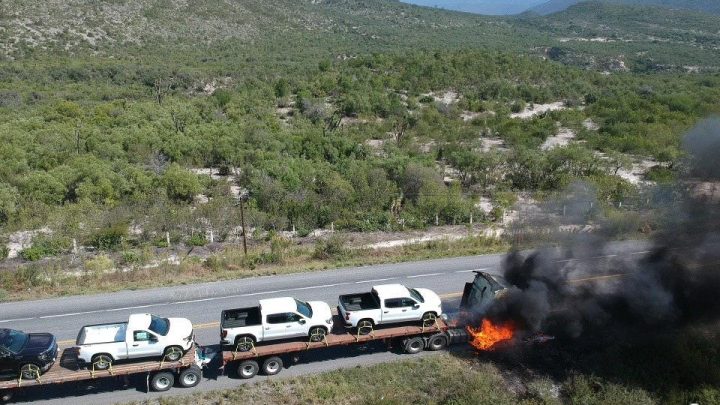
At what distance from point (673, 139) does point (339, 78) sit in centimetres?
3484

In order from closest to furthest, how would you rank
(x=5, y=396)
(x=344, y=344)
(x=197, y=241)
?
(x=5, y=396), (x=344, y=344), (x=197, y=241)

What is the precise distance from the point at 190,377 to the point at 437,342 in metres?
6.98

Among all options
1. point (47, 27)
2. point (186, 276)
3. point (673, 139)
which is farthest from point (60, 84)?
point (673, 139)

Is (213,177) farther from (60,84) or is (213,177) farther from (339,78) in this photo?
(60,84)

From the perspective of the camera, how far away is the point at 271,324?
15.6 metres

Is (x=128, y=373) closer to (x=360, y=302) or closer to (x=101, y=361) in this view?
(x=101, y=361)

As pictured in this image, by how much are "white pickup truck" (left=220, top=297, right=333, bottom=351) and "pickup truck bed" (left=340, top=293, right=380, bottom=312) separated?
31.2 inches

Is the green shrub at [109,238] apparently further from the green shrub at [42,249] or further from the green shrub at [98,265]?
the green shrub at [98,265]

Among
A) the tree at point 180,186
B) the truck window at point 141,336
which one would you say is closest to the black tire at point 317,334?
the truck window at point 141,336

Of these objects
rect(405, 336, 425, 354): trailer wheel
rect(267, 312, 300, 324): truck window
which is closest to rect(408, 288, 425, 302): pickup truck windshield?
rect(405, 336, 425, 354): trailer wheel

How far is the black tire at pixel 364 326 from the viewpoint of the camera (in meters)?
16.3

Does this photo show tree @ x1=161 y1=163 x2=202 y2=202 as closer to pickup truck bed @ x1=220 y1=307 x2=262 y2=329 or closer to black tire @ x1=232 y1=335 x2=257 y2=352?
pickup truck bed @ x1=220 y1=307 x2=262 y2=329

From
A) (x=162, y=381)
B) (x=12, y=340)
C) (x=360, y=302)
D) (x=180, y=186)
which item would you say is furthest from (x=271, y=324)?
(x=180, y=186)

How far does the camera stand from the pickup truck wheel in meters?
15.8
